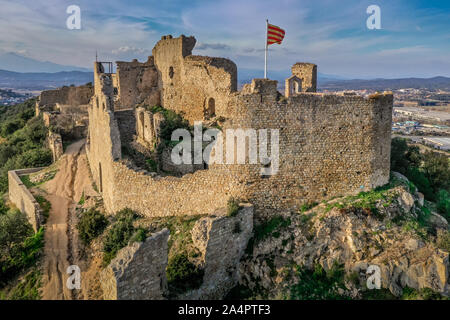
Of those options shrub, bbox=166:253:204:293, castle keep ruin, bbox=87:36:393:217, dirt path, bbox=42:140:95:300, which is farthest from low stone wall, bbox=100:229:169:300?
castle keep ruin, bbox=87:36:393:217

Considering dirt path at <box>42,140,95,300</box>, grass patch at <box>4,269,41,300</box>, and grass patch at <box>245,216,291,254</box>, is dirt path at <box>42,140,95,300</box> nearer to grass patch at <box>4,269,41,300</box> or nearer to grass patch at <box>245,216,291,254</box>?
grass patch at <box>4,269,41,300</box>

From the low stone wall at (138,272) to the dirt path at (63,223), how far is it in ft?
10.4

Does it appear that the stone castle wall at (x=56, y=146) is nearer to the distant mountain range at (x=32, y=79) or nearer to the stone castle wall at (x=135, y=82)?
the stone castle wall at (x=135, y=82)

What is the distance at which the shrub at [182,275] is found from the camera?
11648mm

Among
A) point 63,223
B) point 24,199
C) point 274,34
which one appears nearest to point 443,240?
point 274,34

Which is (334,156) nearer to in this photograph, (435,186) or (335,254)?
(335,254)

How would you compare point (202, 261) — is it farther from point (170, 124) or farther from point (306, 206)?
point (170, 124)

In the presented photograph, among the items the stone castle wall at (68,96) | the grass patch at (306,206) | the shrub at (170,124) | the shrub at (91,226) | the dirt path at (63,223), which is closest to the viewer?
the dirt path at (63,223)

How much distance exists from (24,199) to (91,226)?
701 cm

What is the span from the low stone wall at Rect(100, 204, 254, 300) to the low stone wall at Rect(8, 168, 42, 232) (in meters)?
8.81

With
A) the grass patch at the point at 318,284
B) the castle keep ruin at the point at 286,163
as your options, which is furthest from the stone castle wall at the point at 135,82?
the grass patch at the point at 318,284

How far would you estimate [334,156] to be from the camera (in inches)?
546

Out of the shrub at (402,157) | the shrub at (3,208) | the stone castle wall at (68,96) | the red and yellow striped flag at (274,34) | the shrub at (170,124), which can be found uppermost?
the red and yellow striped flag at (274,34)

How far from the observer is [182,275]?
461 inches
